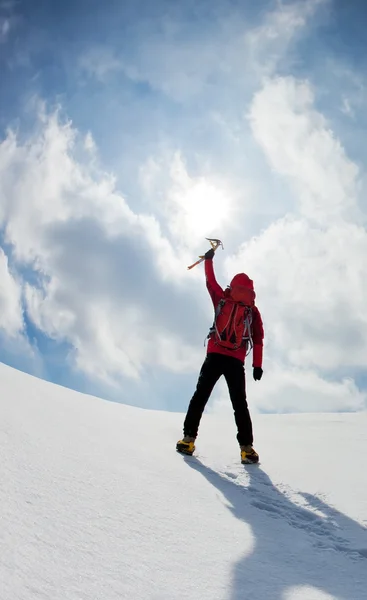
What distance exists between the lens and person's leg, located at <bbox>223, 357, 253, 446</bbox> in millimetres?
4641

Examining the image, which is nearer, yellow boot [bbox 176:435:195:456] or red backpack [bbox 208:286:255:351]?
yellow boot [bbox 176:435:195:456]

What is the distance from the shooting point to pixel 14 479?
2.29 m

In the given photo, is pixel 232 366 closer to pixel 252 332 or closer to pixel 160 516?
pixel 252 332

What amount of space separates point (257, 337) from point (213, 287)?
761 mm

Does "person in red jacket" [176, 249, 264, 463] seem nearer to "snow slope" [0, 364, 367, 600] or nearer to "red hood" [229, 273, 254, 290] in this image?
"red hood" [229, 273, 254, 290]

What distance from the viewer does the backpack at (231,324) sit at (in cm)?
487

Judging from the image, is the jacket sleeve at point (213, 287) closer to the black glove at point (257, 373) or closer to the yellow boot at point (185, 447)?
the black glove at point (257, 373)

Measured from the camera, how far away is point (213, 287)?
17.2 ft

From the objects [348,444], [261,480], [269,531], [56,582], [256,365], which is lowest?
[56,582]

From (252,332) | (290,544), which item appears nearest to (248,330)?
(252,332)

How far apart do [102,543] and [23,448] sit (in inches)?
42.8

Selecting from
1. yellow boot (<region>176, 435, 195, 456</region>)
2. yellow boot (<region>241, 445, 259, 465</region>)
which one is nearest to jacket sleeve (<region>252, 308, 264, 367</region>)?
yellow boot (<region>241, 445, 259, 465</region>)

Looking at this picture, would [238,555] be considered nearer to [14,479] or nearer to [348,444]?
[14,479]

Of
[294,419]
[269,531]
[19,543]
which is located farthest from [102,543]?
[294,419]
